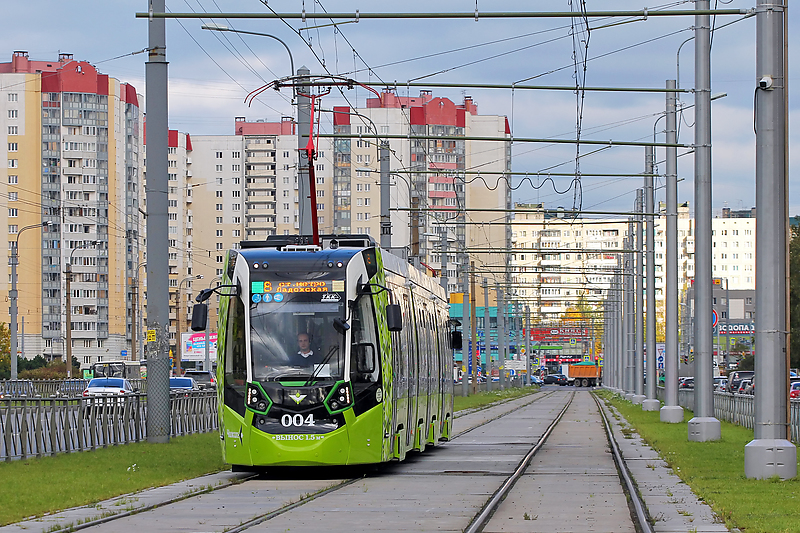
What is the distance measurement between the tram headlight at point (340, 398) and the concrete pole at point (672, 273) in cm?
1816

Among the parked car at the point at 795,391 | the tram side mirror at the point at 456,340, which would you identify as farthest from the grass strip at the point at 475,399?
the tram side mirror at the point at 456,340

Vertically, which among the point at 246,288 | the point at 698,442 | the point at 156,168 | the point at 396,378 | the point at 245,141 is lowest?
the point at 698,442

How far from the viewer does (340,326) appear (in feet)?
56.8

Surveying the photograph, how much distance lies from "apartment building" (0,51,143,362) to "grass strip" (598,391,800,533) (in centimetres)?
9334

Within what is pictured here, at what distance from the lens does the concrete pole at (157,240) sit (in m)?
24.0

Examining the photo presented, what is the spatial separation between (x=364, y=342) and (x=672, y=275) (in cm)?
2002

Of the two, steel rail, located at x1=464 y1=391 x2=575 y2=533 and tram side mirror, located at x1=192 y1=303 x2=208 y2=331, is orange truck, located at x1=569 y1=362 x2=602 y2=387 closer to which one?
steel rail, located at x1=464 y1=391 x2=575 y2=533

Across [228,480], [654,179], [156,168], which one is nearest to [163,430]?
[156,168]

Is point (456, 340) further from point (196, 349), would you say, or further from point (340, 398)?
point (196, 349)

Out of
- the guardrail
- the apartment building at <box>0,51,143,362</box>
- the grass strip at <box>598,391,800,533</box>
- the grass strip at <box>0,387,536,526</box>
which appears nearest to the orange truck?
the apartment building at <box>0,51,143,362</box>

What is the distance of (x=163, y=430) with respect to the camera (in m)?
24.0

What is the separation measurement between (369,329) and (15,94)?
10427cm

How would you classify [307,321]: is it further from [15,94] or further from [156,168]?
[15,94]

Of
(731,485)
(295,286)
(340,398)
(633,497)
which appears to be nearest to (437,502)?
(633,497)
